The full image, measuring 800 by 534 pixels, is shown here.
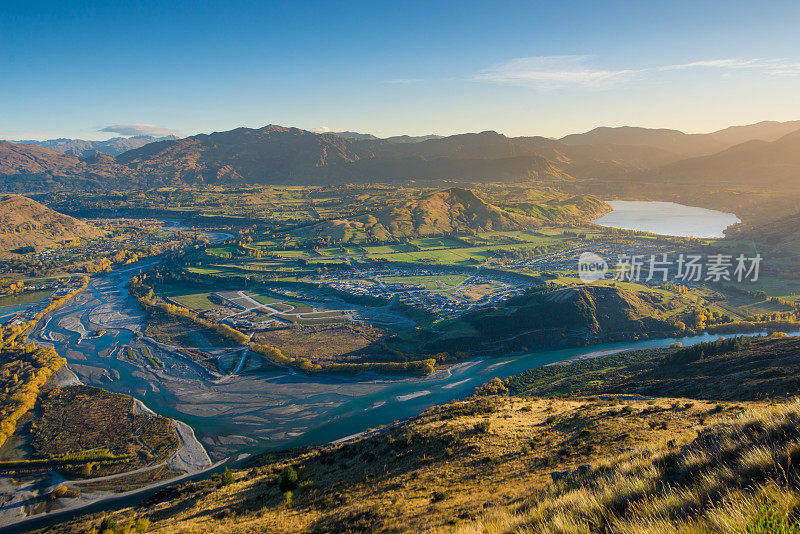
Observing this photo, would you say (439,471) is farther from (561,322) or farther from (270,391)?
(561,322)

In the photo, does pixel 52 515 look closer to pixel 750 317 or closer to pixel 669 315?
pixel 669 315

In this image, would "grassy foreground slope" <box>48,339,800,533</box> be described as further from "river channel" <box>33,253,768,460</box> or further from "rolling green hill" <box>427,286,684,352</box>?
"rolling green hill" <box>427,286,684,352</box>

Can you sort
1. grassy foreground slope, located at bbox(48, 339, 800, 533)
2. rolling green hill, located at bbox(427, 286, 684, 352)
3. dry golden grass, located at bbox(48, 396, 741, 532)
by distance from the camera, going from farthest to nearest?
rolling green hill, located at bbox(427, 286, 684, 352) → dry golden grass, located at bbox(48, 396, 741, 532) → grassy foreground slope, located at bbox(48, 339, 800, 533)

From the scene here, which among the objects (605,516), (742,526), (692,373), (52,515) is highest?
(742,526)

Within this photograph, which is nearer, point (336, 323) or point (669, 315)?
point (669, 315)

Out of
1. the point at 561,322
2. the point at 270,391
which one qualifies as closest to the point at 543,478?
the point at 270,391

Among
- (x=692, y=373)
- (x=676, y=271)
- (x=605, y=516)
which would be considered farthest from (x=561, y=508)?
(x=676, y=271)

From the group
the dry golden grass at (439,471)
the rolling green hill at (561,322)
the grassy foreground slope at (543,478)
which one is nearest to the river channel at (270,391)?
the rolling green hill at (561,322)

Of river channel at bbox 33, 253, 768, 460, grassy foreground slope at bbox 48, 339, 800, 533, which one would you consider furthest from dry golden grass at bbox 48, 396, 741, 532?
river channel at bbox 33, 253, 768, 460

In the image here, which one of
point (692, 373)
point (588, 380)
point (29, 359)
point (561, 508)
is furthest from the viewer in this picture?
point (29, 359)
